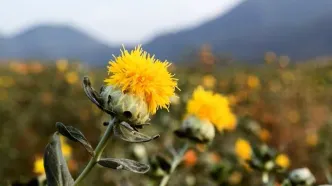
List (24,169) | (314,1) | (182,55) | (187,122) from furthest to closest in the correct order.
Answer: (314,1)
(182,55)
(24,169)
(187,122)

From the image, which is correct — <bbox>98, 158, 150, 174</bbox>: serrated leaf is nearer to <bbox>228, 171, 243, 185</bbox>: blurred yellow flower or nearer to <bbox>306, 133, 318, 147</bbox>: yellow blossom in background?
<bbox>228, 171, 243, 185</bbox>: blurred yellow flower

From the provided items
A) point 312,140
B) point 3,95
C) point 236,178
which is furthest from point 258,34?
point 236,178

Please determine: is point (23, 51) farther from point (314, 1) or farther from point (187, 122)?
point (187, 122)

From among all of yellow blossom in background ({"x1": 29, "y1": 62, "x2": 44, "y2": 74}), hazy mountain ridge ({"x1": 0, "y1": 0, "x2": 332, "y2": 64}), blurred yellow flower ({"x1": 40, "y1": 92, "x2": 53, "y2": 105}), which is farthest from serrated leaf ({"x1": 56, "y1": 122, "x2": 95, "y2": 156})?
hazy mountain ridge ({"x1": 0, "y1": 0, "x2": 332, "y2": 64})

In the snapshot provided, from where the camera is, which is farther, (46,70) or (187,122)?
(46,70)

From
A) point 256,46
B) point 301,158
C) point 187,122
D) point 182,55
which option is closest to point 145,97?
point 187,122

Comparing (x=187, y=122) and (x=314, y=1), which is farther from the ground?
(x=187, y=122)
